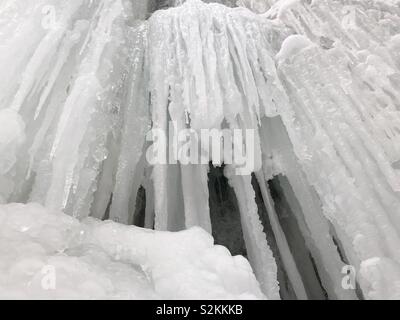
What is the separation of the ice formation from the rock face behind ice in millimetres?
19

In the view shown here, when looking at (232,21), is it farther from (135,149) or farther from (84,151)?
(84,151)

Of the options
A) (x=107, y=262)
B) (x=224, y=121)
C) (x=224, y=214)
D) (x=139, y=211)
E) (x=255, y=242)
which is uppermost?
(x=107, y=262)

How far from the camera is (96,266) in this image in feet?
4.66

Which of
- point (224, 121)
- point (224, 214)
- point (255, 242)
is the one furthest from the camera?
point (224, 214)

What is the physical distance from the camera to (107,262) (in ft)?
→ 4.87

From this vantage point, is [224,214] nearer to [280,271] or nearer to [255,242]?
[280,271]

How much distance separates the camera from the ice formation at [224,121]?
6.51ft

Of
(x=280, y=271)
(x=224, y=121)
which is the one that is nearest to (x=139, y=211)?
(x=224, y=121)

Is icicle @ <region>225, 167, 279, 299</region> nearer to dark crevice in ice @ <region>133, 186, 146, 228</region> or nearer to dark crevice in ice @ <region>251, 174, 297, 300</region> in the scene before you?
dark crevice in ice @ <region>251, 174, 297, 300</region>

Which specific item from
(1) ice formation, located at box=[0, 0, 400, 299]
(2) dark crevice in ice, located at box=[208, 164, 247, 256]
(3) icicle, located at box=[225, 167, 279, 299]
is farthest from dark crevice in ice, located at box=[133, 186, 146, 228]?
(3) icicle, located at box=[225, 167, 279, 299]

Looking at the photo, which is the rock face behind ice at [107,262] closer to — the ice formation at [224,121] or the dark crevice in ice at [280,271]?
the ice formation at [224,121]

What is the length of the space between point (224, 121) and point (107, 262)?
1466mm

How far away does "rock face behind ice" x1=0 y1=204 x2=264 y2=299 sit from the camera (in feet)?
4.20
